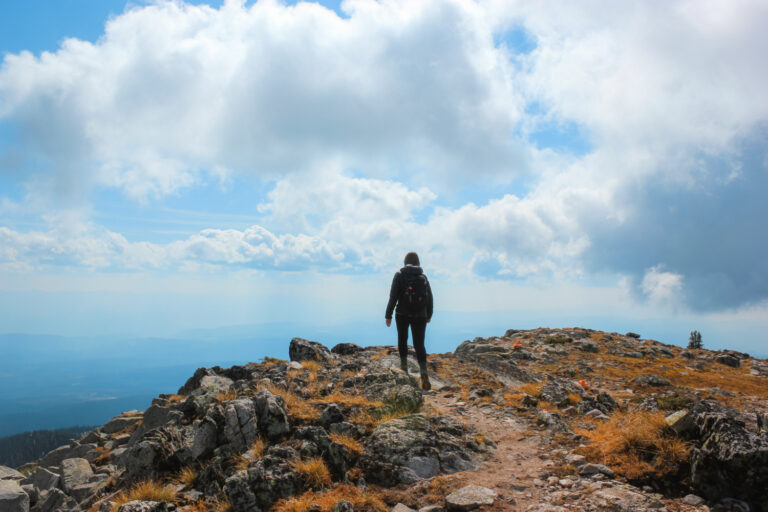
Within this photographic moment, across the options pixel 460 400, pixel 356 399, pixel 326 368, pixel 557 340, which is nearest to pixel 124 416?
pixel 326 368

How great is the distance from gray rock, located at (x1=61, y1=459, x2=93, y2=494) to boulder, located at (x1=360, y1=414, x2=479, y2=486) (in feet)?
36.5

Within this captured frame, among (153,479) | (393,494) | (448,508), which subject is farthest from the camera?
(153,479)

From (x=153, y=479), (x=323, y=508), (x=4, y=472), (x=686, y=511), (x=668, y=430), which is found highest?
(x=668, y=430)

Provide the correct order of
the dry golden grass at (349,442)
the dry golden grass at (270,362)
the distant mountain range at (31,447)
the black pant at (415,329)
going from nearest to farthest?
the dry golden grass at (349,442)
the black pant at (415,329)
the dry golden grass at (270,362)
the distant mountain range at (31,447)

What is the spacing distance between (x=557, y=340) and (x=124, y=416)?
3106 centimetres

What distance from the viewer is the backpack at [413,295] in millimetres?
14125

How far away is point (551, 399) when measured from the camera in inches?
511

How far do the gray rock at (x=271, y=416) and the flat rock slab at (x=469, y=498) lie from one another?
4.78 m

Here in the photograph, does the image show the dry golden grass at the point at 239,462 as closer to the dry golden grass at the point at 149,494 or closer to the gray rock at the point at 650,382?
the dry golden grass at the point at 149,494

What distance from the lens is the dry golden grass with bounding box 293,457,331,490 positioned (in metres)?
7.86

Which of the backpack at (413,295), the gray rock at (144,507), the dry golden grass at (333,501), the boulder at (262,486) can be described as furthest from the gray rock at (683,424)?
the gray rock at (144,507)

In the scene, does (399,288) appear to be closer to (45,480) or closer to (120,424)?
(45,480)

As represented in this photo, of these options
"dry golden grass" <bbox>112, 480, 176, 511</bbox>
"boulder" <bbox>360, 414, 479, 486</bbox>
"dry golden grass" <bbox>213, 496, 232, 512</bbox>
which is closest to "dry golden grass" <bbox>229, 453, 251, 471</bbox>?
"dry golden grass" <bbox>213, 496, 232, 512</bbox>

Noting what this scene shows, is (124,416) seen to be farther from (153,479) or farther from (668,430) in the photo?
(668,430)
